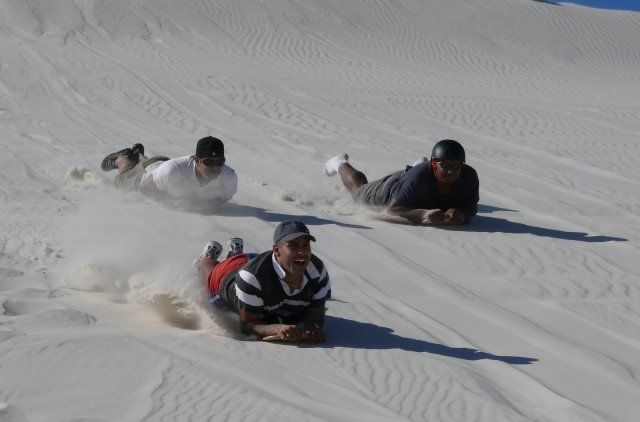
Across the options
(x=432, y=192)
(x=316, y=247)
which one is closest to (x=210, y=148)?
(x=316, y=247)

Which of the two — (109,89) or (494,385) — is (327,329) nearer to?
(494,385)

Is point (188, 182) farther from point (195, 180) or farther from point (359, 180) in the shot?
point (359, 180)

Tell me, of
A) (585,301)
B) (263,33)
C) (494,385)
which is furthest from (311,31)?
(494,385)

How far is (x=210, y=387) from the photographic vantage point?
5.18 m

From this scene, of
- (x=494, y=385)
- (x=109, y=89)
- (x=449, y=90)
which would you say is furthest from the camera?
(x=449, y=90)

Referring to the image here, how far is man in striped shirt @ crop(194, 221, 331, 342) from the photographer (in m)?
5.93

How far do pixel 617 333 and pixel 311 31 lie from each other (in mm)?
24285

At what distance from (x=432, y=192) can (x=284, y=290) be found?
13.6 ft

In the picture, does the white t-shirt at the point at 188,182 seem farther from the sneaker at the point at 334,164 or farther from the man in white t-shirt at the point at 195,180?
the sneaker at the point at 334,164

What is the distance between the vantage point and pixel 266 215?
1023cm

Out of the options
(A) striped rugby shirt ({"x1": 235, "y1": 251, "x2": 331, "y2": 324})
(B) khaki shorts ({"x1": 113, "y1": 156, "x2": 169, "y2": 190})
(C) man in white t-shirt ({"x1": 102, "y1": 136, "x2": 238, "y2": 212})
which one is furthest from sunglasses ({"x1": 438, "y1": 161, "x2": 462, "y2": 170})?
(A) striped rugby shirt ({"x1": 235, "y1": 251, "x2": 331, "y2": 324})

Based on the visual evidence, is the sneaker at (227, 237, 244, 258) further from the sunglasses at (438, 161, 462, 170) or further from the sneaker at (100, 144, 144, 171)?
the sneaker at (100, 144, 144, 171)

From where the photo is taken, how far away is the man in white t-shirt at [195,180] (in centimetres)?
962

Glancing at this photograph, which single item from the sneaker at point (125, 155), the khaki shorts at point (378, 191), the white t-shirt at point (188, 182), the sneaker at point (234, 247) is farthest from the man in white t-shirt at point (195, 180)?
the sneaker at point (234, 247)
